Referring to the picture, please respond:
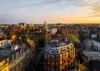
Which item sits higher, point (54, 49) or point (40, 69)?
point (54, 49)

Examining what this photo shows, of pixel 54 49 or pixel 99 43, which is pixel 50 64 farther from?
pixel 99 43

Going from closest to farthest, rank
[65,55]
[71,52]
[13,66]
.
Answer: [13,66], [65,55], [71,52]

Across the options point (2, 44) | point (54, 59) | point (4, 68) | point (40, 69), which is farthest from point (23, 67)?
point (2, 44)

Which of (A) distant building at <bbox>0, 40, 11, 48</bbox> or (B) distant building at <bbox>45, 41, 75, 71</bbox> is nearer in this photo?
(B) distant building at <bbox>45, 41, 75, 71</bbox>

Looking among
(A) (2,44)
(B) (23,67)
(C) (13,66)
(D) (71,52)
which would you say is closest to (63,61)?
(D) (71,52)

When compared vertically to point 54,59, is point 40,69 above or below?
below

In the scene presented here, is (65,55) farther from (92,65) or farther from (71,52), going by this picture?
(92,65)

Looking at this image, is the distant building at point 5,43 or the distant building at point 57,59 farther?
the distant building at point 5,43

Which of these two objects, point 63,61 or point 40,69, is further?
point 40,69

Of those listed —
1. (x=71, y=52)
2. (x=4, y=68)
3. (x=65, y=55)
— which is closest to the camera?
(x=4, y=68)

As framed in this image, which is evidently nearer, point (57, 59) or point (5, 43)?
point (57, 59)
